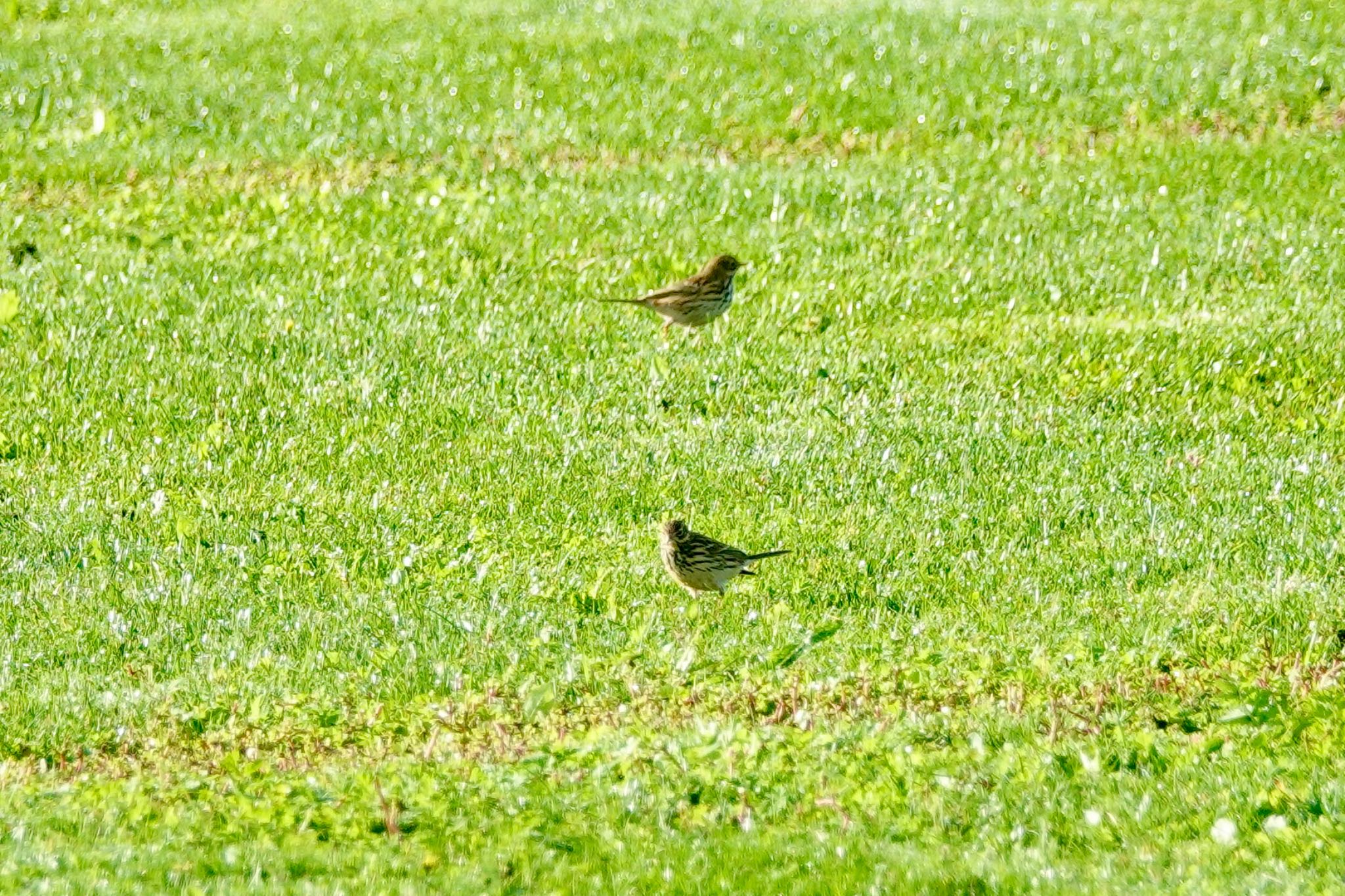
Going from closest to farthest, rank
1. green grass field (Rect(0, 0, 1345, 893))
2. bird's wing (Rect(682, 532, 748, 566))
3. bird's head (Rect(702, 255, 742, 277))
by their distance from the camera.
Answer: green grass field (Rect(0, 0, 1345, 893)) < bird's wing (Rect(682, 532, 748, 566)) < bird's head (Rect(702, 255, 742, 277))

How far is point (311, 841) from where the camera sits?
638cm

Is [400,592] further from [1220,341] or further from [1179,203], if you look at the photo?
[1179,203]

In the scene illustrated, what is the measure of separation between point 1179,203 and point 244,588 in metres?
10.5

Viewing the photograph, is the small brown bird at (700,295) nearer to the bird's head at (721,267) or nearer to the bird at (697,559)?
the bird's head at (721,267)

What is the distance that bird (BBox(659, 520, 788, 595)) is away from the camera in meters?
8.93

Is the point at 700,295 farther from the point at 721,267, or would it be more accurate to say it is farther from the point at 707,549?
the point at 707,549

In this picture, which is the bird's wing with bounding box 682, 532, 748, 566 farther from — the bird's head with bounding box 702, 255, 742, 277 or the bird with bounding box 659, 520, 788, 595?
the bird's head with bounding box 702, 255, 742, 277

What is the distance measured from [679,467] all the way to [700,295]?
2561mm

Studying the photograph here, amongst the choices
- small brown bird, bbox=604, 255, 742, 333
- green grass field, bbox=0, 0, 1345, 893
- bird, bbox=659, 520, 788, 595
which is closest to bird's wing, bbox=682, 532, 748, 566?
bird, bbox=659, 520, 788, 595

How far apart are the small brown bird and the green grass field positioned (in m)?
0.31

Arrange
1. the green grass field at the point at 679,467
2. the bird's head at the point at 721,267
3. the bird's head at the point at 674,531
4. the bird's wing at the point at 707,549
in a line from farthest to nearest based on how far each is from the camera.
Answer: the bird's head at the point at 721,267
the bird's head at the point at 674,531
the bird's wing at the point at 707,549
the green grass field at the point at 679,467

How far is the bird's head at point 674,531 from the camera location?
9047 millimetres

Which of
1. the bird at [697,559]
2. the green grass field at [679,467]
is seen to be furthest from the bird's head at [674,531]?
the green grass field at [679,467]

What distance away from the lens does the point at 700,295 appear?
43.7 ft
